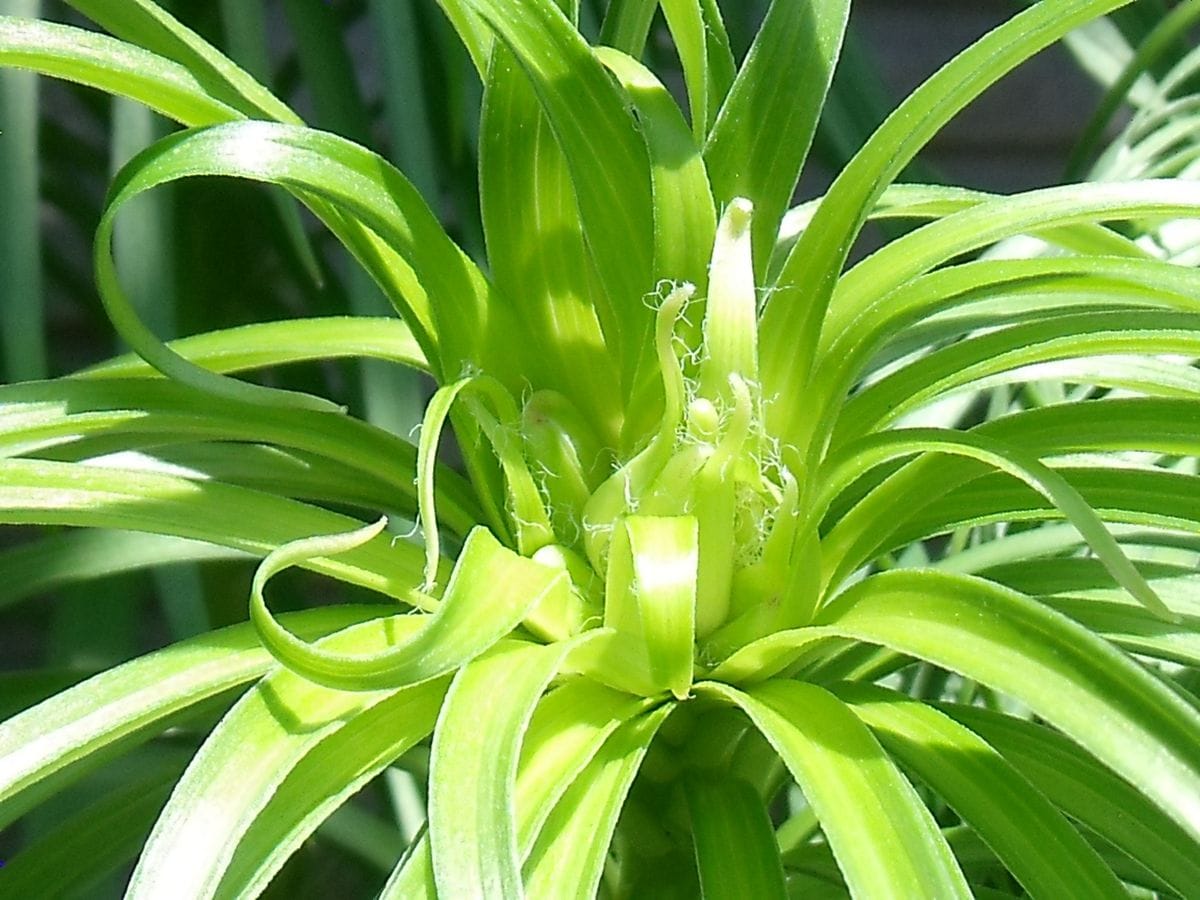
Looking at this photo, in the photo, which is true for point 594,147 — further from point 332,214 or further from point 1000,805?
point 1000,805

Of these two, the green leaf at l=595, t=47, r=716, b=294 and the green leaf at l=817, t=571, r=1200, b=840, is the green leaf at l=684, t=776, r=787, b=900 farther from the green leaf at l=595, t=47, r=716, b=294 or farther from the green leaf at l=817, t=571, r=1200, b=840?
the green leaf at l=595, t=47, r=716, b=294

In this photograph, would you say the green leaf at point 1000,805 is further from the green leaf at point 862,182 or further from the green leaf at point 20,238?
the green leaf at point 20,238

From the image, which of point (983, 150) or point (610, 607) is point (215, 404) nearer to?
point (610, 607)

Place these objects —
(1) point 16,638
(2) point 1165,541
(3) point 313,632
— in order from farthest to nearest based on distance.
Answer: (1) point 16,638, (2) point 1165,541, (3) point 313,632

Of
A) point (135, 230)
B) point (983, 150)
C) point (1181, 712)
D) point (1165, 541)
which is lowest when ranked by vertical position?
point (1181, 712)

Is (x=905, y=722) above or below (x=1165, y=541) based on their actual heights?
below

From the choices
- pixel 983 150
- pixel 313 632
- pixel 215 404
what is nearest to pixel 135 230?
pixel 215 404

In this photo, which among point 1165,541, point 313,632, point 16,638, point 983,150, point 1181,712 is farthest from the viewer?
point 983,150

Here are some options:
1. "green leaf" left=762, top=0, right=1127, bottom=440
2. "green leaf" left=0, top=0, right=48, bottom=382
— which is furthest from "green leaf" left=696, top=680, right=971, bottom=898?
"green leaf" left=0, top=0, right=48, bottom=382

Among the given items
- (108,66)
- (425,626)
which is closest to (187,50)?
(108,66)

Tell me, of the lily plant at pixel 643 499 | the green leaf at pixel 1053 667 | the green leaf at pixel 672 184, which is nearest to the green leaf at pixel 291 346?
the lily plant at pixel 643 499
